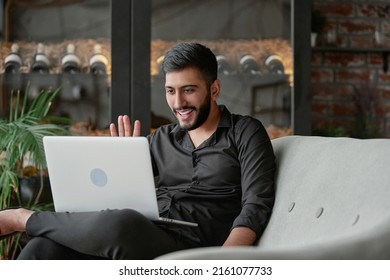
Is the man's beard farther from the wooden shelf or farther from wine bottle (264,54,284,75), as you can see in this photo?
the wooden shelf

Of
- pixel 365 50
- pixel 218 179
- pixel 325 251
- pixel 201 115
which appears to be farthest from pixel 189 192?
pixel 365 50

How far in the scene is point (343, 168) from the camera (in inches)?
83.7

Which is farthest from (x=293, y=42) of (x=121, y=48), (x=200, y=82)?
(x=200, y=82)

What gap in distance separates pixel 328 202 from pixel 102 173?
2.33 feet

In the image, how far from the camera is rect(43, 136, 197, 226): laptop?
2.33 m

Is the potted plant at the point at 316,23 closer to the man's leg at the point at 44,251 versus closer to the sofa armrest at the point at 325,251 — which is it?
the man's leg at the point at 44,251

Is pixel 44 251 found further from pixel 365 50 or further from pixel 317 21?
pixel 365 50

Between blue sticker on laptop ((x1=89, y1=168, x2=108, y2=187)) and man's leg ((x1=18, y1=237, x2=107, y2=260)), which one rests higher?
blue sticker on laptop ((x1=89, y1=168, x2=108, y2=187))

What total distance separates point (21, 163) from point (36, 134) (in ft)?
1.58

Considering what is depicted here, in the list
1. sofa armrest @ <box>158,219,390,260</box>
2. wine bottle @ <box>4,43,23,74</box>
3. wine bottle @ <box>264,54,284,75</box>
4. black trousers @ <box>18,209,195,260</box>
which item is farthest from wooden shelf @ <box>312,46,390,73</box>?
sofa armrest @ <box>158,219,390,260</box>

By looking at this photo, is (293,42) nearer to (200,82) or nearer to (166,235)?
(200,82)

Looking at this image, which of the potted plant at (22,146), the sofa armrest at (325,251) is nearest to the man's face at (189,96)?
the potted plant at (22,146)

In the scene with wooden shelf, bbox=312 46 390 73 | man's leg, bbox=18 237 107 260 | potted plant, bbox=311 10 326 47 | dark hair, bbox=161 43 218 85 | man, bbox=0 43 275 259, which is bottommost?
man's leg, bbox=18 237 107 260

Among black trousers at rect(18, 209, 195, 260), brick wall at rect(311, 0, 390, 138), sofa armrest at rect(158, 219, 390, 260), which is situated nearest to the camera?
sofa armrest at rect(158, 219, 390, 260)
